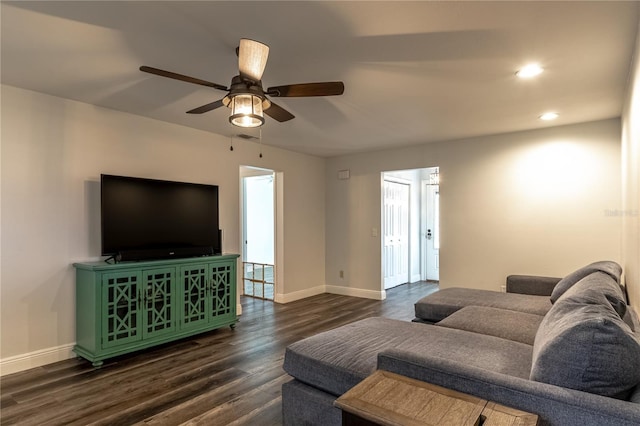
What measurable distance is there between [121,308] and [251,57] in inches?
101

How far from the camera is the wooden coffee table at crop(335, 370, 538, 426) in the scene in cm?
109

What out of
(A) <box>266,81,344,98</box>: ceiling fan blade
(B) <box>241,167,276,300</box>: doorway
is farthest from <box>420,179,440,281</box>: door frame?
(A) <box>266,81,344,98</box>: ceiling fan blade

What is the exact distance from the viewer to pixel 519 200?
4.54 m

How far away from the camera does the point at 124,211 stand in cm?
340

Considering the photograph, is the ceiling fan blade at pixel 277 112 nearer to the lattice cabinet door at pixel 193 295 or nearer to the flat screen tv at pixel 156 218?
the flat screen tv at pixel 156 218

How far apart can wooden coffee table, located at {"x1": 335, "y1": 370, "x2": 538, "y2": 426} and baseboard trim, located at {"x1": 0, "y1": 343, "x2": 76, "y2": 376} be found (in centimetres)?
317

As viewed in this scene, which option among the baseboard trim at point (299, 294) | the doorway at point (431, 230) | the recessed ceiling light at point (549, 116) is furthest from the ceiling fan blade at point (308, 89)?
the doorway at point (431, 230)

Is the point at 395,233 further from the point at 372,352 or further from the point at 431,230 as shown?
the point at 372,352

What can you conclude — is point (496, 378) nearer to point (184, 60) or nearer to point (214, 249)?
point (184, 60)

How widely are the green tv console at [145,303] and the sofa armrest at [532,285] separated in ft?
10.6

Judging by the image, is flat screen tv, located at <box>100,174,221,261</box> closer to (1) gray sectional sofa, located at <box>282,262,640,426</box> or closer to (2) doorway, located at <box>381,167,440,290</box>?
(1) gray sectional sofa, located at <box>282,262,640,426</box>

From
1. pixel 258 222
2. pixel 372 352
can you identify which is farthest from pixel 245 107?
pixel 258 222

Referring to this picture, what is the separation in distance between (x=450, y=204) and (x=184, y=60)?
13.0 feet

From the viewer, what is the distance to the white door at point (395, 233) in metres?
6.33
